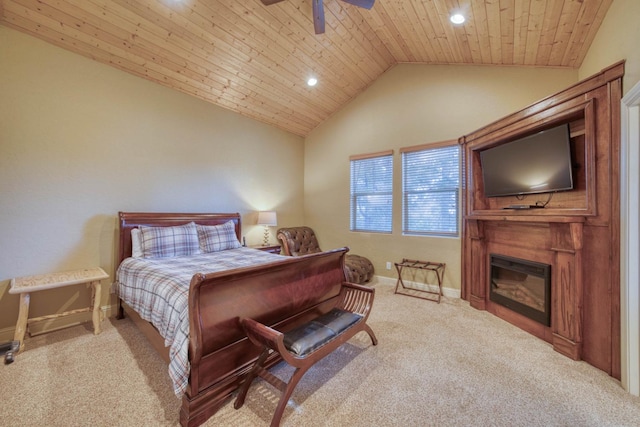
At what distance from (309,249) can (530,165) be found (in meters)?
3.62

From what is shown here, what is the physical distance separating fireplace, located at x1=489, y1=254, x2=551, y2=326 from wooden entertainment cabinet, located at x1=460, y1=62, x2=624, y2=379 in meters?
0.06

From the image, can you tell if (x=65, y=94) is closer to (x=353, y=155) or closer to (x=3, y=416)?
(x=3, y=416)

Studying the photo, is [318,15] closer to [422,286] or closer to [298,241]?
[298,241]

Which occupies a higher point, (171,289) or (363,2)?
(363,2)

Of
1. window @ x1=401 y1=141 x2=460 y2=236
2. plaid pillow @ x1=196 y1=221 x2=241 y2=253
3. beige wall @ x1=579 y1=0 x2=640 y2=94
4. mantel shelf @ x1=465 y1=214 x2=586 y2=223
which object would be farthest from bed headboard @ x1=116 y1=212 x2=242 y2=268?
beige wall @ x1=579 y1=0 x2=640 y2=94

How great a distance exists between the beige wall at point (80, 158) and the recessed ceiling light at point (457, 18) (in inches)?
134

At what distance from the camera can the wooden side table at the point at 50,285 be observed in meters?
2.28

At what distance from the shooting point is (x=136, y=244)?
3.05 meters

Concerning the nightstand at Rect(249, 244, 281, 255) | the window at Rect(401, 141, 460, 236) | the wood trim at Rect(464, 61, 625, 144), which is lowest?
the nightstand at Rect(249, 244, 281, 255)

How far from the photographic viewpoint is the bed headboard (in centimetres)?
310

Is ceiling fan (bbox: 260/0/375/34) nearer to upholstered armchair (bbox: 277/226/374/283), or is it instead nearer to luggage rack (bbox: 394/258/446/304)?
upholstered armchair (bbox: 277/226/374/283)

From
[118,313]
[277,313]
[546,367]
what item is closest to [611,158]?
[546,367]

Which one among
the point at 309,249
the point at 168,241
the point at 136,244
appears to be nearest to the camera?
the point at 136,244

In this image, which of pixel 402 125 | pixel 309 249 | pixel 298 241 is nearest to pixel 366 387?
pixel 298 241
